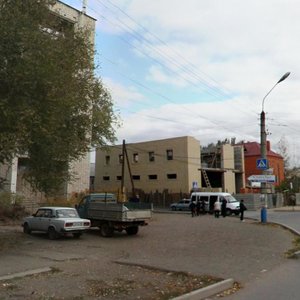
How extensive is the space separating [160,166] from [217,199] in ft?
58.1

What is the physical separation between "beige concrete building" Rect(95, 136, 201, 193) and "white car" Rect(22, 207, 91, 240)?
102ft

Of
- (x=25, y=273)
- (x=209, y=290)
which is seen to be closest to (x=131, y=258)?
(x=25, y=273)

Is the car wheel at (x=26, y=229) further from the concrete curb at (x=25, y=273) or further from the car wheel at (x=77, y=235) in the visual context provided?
the concrete curb at (x=25, y=273)

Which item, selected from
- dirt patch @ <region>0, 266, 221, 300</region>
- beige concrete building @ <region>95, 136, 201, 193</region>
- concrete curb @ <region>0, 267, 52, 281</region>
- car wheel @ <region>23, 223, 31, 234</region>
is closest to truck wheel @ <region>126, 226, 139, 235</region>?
car wheel @ <region>23, 223, 31, 234</region>

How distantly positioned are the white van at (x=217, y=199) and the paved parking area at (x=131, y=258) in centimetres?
1952

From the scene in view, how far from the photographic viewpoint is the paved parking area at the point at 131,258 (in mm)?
9953

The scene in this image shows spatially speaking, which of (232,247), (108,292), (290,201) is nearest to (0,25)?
(108,292)

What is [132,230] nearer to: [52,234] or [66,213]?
[66,213]

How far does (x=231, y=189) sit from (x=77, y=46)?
49.8 m

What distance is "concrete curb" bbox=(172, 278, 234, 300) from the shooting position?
8524 millimetres

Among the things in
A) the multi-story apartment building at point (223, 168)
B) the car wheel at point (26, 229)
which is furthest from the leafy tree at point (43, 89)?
the multi-story apartment building at point (223, 168)

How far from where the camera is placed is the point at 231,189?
63781 millimetres

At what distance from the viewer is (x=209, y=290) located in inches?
363

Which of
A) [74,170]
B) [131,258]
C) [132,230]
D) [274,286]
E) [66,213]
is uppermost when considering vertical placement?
[74,170]
